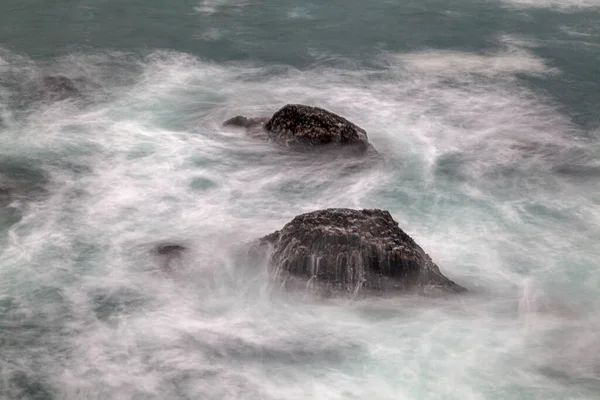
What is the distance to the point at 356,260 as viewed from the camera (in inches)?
443

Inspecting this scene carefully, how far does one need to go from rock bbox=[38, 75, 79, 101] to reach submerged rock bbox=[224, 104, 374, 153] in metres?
5.52

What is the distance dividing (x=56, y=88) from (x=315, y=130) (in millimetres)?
6750

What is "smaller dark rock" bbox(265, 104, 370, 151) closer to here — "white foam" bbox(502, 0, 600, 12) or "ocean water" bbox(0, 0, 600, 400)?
"ocean water" bbox(0, 0, 600, 400)

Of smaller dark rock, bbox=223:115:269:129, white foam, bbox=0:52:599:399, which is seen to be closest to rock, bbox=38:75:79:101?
white foam, bbox=0:52:599:399

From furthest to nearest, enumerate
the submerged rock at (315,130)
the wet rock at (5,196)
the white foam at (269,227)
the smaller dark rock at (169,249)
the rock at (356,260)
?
the submerged rock at (315,130), the wet rock at (5,196), the smaller dark rock at (169,249), the rock at (356,260), the white foam at (269,227)

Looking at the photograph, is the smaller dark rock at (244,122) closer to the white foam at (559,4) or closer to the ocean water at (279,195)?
the ocean water at (279,195)

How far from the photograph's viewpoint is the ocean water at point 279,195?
10117mm

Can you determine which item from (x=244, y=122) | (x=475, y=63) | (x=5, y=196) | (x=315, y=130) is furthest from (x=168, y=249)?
(x=475, y=63)

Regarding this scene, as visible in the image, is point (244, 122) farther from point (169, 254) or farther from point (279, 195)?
point (169, 254)

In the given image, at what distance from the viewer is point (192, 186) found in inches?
584

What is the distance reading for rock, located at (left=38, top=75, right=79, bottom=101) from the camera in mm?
18391

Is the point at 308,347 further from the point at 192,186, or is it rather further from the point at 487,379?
the point at 192,186

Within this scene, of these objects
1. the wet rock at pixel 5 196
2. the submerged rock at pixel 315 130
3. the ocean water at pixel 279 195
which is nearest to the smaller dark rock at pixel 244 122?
the ocean water at pixel 279 195

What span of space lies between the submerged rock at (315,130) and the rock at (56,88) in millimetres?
5521
